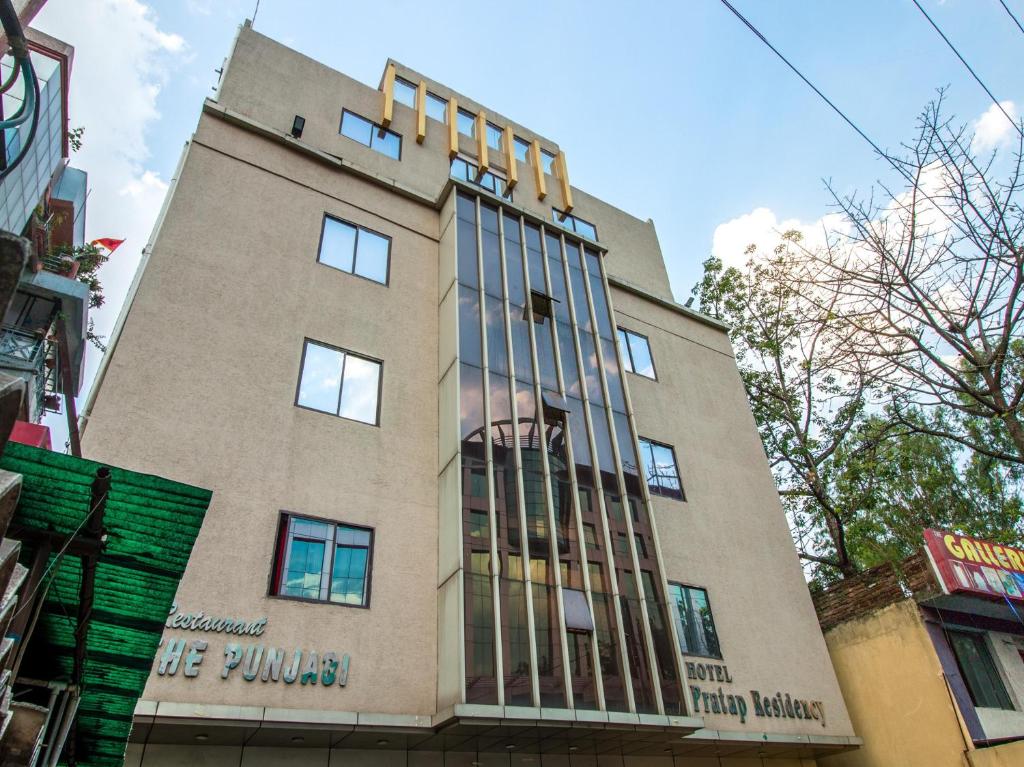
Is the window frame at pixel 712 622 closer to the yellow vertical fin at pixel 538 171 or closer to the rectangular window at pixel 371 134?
the yellow vertical fin at pixel 538 171

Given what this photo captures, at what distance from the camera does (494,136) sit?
20.9 meters

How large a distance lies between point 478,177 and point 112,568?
15933 mm

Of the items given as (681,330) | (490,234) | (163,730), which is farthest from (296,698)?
(681,330)

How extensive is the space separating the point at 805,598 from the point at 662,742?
620 cm

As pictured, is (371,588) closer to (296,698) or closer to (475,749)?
(296,698)

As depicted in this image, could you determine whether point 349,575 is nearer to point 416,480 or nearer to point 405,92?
point 416,480

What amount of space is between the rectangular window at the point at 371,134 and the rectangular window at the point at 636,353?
7949mm

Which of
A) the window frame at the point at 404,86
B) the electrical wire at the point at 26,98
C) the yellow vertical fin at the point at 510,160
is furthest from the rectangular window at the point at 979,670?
the window frame at the point at 404,86

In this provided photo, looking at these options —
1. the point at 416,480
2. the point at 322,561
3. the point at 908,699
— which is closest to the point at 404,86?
the point at 416,480

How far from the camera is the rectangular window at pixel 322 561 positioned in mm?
10039

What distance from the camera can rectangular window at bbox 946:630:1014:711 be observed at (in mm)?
14039

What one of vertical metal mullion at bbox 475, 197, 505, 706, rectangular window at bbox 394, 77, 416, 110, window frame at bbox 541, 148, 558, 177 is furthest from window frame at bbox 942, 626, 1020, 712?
rectangular window at bbox 394, 77, 416, 110

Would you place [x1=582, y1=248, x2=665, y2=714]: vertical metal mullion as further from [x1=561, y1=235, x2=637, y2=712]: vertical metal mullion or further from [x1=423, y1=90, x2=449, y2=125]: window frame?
[x1=423, y1=90, x2=449, y2=125]: window frame

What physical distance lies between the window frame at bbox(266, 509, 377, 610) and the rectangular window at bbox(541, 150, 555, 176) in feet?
48.3
